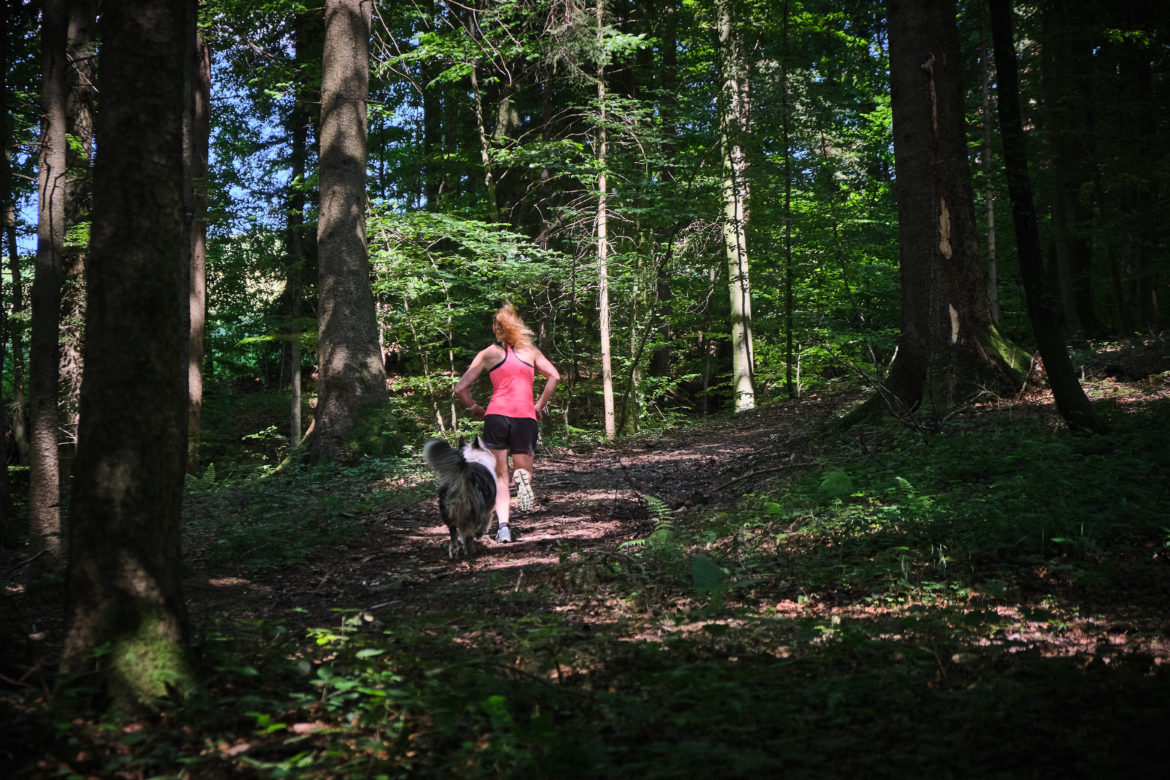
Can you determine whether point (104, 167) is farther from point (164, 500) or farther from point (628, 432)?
point (628, 432)

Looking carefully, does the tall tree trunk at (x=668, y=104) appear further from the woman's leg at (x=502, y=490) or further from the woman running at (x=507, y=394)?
the woman's leg at (x=502, y=490)

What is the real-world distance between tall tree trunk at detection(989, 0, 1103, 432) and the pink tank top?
15.7ft

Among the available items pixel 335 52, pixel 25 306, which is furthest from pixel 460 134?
pixel 25 306

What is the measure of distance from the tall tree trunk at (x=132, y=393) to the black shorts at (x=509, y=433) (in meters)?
4.24

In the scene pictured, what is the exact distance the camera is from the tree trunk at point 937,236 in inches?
353

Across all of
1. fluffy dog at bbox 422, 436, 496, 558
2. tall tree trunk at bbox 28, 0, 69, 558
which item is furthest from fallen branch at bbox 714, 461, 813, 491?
tall tree trunk at bbox 28, 0, 69, 558

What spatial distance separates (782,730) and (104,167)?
3671 mm

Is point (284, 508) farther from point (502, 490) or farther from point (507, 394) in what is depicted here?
point (507, 394)

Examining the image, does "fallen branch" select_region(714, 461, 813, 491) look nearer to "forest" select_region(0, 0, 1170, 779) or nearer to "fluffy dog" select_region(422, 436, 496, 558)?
"forest" select_region(0, 0, 1170, 779)

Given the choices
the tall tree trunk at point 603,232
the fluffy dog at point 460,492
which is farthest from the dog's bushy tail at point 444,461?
the tall tree trunk at point 603,232

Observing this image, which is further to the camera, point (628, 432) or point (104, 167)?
point (628, 432)

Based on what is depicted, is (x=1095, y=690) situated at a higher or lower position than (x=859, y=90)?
lower

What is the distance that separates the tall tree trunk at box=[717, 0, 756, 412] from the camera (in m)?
16.2

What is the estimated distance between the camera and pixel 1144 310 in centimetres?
1628
